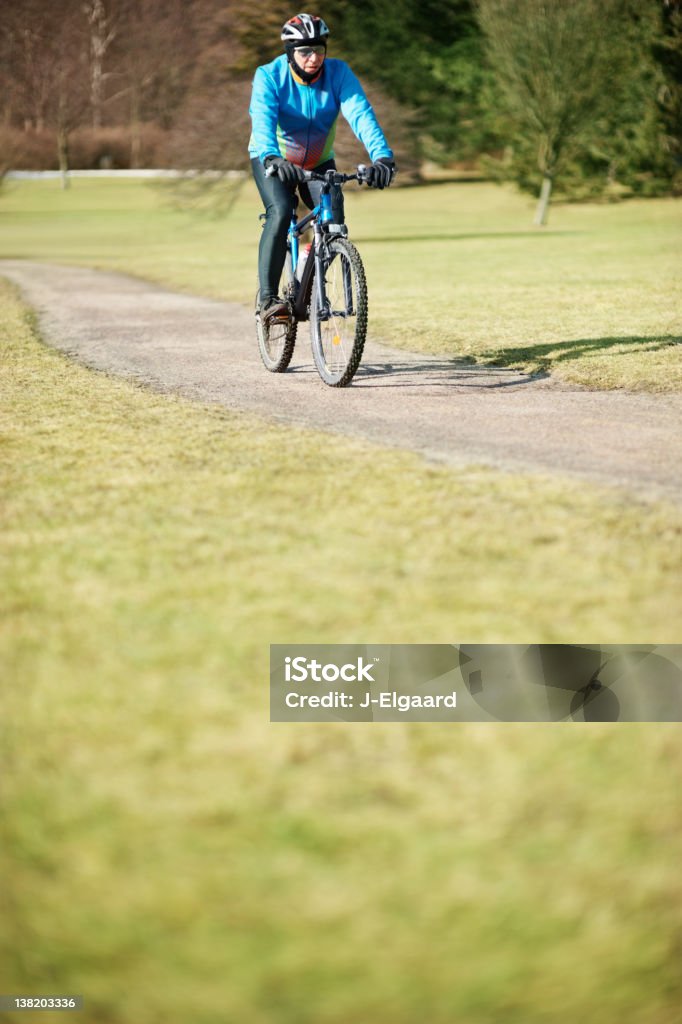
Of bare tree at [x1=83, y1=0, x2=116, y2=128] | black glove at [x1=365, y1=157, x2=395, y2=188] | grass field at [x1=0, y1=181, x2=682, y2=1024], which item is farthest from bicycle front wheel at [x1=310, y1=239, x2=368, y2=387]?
bare tree at [x1=83, y1=0, x2=116, y2=128]

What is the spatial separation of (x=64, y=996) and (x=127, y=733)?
0.77 meters

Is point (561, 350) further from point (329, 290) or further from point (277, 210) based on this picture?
point (277, 210)

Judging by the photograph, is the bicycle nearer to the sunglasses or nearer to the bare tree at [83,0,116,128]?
the sunglasses

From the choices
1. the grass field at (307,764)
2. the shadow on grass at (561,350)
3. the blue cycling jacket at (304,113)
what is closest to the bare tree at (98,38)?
the shadow on grass at (561,350)

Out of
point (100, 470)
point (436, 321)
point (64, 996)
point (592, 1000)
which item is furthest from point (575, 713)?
point (436, 321)

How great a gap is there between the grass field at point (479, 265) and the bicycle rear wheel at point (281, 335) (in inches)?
67.3

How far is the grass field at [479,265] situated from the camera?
9664mm

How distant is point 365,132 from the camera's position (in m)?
7.64

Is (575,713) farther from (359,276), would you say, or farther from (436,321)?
(436,321)

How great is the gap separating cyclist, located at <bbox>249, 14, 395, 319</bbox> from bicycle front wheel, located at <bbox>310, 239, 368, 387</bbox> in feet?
0.97

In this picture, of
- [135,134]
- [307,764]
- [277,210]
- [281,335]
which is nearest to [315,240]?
[277,210]

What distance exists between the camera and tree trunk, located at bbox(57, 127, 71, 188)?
2694 inches

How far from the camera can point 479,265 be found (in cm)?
2177
